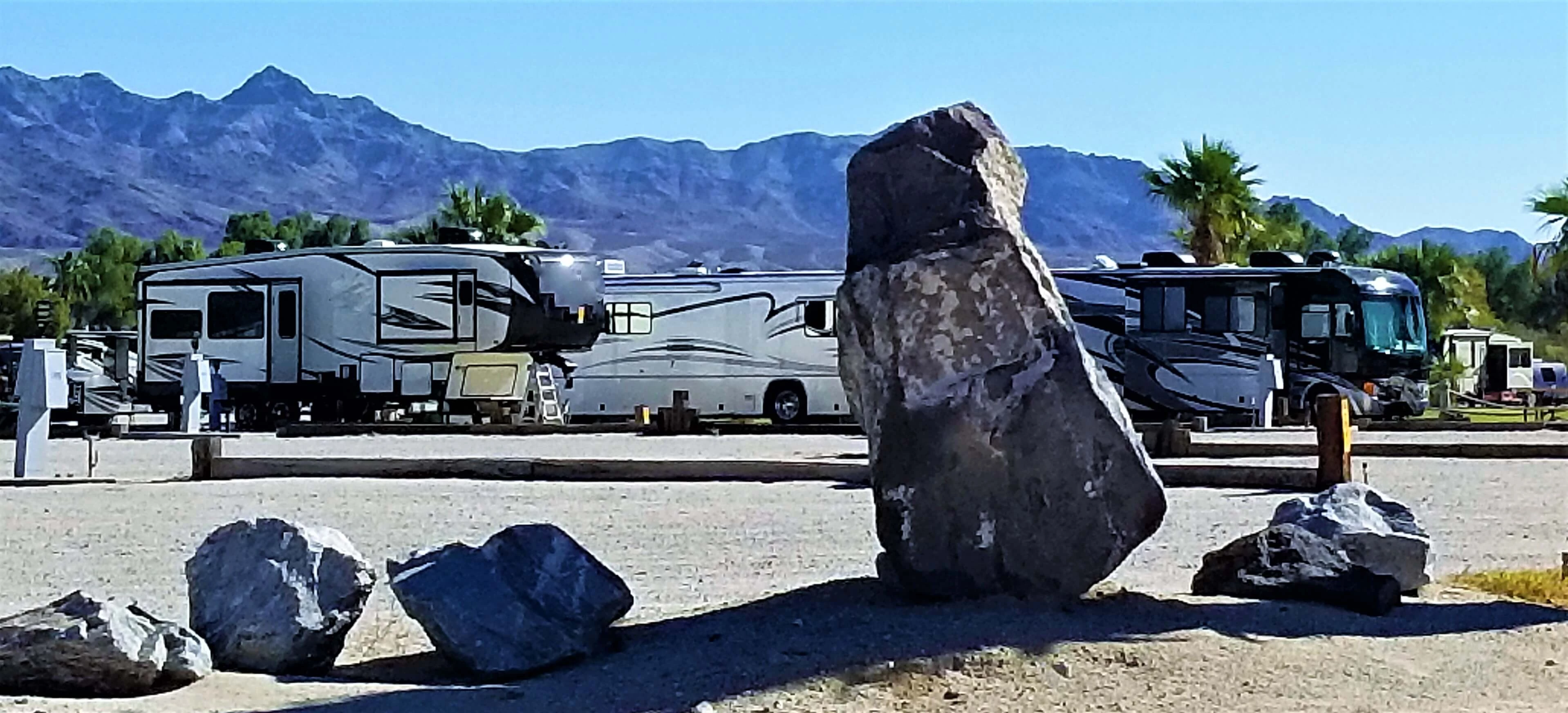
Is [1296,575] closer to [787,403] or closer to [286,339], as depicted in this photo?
[787,403]

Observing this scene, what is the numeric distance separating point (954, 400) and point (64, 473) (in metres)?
13.8

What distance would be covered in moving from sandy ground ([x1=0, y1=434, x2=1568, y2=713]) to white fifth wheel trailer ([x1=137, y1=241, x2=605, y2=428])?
16792 mm

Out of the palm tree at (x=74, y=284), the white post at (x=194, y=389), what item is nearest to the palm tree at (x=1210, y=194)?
the white post at (x=194, y=389)

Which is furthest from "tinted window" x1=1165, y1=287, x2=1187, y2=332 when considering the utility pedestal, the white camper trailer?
the white camper trailer

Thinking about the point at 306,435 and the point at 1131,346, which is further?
the point at 1131,346

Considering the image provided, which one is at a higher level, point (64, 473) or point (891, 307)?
point (891, 307)

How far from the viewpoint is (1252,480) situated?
16297 millimetres

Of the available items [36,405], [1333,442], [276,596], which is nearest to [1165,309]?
[1333,442]

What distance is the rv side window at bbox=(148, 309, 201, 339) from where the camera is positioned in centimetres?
3291

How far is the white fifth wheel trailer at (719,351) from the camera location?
32688 millimetres

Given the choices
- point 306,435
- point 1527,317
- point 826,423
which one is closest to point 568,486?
point 306,435

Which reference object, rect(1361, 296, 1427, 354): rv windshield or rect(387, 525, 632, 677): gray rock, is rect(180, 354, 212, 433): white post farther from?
rect(387, 525, 632, 677): gray rock

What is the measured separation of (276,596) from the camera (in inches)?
307

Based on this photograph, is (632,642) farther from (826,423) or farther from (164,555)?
(826,423)
